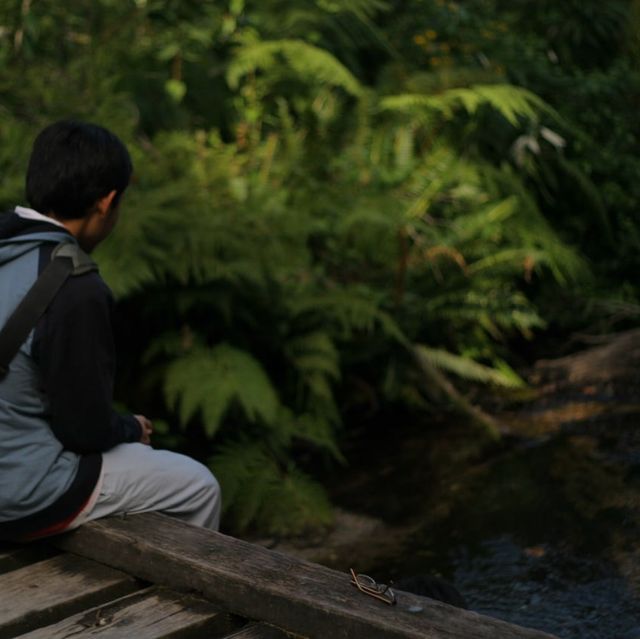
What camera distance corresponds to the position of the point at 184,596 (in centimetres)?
288

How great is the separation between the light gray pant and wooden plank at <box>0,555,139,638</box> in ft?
0.47

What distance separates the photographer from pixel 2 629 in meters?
2.69

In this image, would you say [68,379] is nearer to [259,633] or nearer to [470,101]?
[259,633]

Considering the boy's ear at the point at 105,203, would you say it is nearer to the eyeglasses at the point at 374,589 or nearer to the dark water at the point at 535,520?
the eyeglasses at the point at 374,589

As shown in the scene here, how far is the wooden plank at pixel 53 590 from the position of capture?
2754 mm

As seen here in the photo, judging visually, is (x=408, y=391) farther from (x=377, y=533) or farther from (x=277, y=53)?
(x=277, y=53)

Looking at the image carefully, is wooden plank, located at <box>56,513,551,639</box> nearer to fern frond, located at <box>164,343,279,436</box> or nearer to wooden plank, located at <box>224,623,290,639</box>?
wooden plank, located at <box>224,623,290,639</box>

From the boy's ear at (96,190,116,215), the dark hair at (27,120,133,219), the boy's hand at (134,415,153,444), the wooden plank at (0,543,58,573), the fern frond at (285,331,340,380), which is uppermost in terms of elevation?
the dark hair at (27,120,133,219)

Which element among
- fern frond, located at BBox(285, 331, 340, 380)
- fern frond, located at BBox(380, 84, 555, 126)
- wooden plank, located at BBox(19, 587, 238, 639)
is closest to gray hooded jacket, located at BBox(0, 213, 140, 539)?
wooden plank, located at BBox(19, 587, 238, 639)

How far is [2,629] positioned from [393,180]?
15.5ft

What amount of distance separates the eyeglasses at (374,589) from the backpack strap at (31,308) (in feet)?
3.40

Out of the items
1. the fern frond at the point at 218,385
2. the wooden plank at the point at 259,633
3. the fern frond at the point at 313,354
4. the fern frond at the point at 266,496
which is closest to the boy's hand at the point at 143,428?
the wooden plank at the point at 259,633

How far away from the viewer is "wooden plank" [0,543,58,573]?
3.11m

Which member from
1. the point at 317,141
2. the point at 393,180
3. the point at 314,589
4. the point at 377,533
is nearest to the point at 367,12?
the point at 317,141
